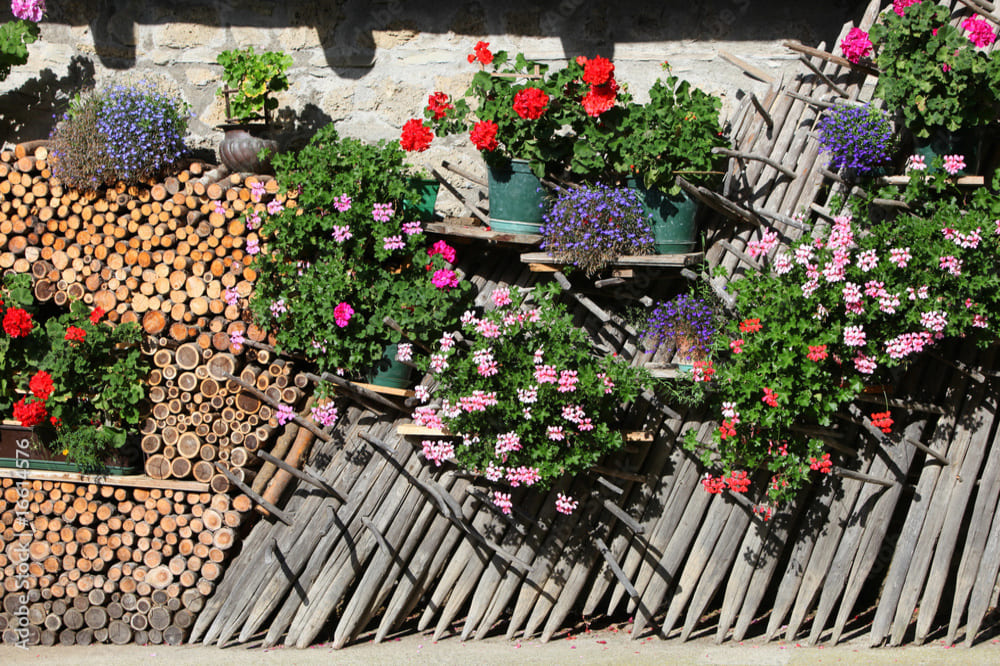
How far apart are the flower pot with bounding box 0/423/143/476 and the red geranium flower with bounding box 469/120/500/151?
2401 millimetres

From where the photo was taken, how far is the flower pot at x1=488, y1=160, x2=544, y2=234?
4.42 meters

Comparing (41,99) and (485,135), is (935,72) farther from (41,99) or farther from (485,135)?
(41,99)

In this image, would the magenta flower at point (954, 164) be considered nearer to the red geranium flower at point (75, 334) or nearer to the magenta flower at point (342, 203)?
the magenta flower at point (342, 203)

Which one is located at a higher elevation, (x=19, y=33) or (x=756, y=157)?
(x=19, y=33)

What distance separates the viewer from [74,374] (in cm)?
468

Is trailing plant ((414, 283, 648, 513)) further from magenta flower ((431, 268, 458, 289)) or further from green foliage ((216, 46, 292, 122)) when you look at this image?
green foliage ((216, 46, 292, 122))

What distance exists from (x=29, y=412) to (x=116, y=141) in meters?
1.45

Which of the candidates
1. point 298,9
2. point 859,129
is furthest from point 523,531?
point 298,9

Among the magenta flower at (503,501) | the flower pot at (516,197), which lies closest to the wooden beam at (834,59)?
Result: the flower pot at (516,197)

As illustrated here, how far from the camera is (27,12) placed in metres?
4.96


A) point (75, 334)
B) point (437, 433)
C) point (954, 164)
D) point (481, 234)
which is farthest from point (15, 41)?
point (954, 164)

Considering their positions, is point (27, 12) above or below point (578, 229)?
above

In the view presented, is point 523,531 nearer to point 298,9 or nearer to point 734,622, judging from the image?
point 734,622

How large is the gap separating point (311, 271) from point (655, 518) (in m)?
2.11
